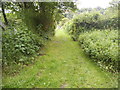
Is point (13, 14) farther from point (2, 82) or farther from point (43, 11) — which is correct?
point (2, 82)

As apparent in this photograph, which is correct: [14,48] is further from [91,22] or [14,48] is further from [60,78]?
[91,22]

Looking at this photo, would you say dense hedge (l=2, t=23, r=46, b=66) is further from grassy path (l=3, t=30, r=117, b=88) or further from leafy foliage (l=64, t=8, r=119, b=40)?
leafy foliage (l=64, t=8, r=119, b=40)

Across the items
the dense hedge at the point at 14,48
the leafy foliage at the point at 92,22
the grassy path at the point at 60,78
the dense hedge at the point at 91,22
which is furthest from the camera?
the dense hedge at the point at 91,22

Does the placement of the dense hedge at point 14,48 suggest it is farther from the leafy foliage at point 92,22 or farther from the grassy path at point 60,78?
the leafy foliage at point 92,22

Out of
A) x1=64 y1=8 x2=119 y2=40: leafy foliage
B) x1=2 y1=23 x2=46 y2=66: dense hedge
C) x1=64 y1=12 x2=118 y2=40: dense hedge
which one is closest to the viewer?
x1=2 y1=23 x2=46 y2=66: dense hedge

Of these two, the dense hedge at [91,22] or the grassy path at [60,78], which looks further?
the dense hedge at [91,22]

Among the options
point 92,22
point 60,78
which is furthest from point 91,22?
point 60,78

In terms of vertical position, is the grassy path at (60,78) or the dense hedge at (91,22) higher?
the dense hedge at (91,22)

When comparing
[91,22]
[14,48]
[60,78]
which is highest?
[91,22]

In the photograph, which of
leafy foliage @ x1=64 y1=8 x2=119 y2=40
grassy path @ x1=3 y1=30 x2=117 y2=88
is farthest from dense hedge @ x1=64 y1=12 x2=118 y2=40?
grassy path @ x1=3 y1=30 x2=117 y2=88

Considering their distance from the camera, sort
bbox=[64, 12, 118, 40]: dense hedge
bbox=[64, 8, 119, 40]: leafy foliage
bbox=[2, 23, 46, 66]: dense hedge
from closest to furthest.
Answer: bbox=[2, 23, 46, 66]: dense hedge, bbox=[64, 8, 119, 40]: leafy foliage, bbox=[64, 12, 118, 40]: dense hedge

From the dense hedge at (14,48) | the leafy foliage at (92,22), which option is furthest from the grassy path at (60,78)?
the leafy foliage at (92,22)

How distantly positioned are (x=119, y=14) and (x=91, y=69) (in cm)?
426

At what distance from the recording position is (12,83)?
243 centimetres
